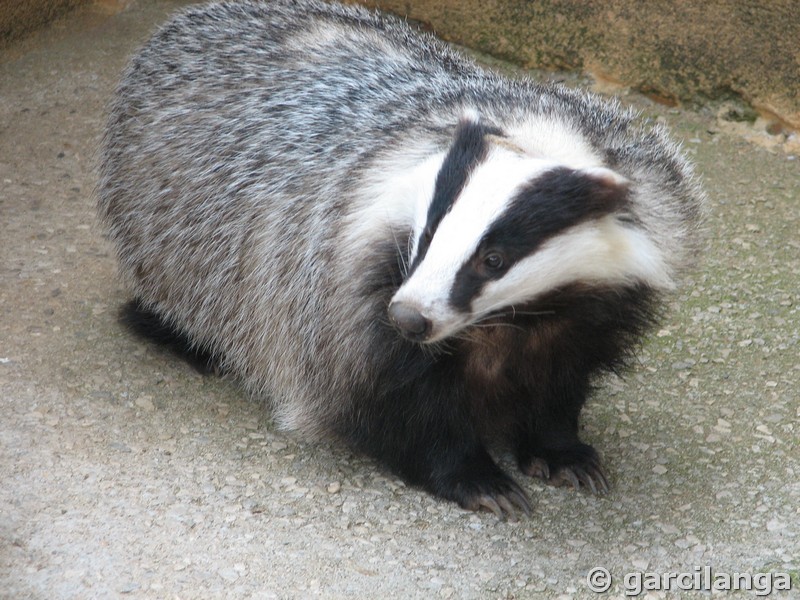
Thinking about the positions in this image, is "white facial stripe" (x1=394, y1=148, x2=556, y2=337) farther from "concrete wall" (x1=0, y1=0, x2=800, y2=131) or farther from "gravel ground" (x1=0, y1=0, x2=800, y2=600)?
"concrete wall" (x1=0, y1=0, x2=800, y2=131)

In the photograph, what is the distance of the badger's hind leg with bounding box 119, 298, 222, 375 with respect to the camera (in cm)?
498

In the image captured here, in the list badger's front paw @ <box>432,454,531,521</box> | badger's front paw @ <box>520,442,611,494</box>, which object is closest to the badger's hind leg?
badger's front paw @ <box>432,454,531,521</box>

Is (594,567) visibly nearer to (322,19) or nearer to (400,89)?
(400,89)

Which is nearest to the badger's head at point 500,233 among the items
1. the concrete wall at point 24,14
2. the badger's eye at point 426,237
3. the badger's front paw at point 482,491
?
the badger's eye at point 426,237

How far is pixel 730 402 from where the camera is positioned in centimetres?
486

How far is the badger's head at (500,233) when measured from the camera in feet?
10.6

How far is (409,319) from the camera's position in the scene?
325 centimetres

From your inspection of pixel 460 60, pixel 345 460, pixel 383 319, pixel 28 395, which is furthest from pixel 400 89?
pixel 28 395

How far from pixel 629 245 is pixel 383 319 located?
0.88 metres

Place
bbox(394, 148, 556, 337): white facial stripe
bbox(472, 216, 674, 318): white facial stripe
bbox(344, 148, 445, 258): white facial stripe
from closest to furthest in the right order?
bbox(394, 148, 556, 337): white facial stripe < bbox(472, 216, 674, 318): white facial stripe < bbox(344, 148, 445, 258): white facial stripe

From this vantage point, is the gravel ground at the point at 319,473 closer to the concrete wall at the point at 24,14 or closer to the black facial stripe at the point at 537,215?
the black facial stripe at the point at 537,215

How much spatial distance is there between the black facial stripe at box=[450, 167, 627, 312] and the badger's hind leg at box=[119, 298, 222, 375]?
1986 mm

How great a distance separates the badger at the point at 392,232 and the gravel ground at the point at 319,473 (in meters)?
0.19

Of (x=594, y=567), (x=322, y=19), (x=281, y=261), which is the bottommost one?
(x=594, y=567)
